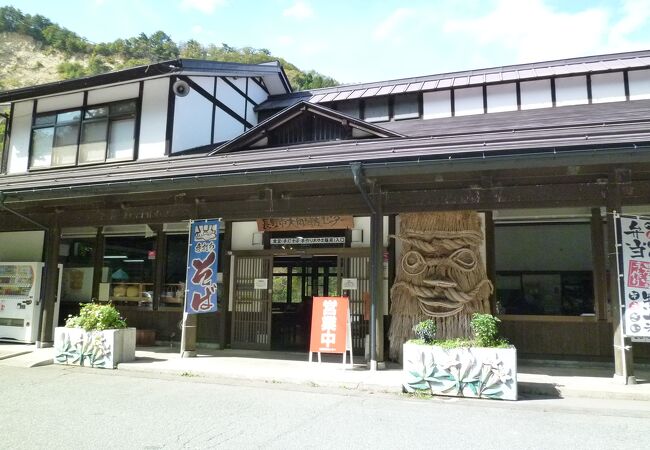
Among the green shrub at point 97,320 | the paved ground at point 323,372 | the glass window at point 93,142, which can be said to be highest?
the glass window at point 93,142

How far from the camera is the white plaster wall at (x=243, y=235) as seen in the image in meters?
11.3

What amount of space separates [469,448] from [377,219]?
4.46 meters

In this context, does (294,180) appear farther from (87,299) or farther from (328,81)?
(328,81)

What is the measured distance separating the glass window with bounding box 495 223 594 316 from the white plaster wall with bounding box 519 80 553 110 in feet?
15.7

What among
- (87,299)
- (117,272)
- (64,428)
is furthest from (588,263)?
(87,299)

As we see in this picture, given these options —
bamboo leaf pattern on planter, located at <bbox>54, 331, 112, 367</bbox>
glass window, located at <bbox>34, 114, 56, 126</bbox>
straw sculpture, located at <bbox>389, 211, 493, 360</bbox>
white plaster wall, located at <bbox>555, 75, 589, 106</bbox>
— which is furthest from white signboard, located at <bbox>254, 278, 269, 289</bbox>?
white plaster wall, located at <bbox>555, 75, 589, 106</bbox>

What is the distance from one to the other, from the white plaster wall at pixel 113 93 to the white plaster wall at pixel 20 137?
243 cm

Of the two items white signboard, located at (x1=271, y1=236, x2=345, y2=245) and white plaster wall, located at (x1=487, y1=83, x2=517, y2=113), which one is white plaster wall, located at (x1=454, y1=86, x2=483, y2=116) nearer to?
white plaster wall, located at (x1=487, y1=83, x2=517, y2=113)

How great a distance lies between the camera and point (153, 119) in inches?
485

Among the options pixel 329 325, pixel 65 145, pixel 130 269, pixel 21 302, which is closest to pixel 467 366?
pixel 329 325

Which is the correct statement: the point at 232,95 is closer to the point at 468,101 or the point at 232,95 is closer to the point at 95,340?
the point at 468,101

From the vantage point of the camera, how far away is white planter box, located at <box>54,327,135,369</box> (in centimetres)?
893

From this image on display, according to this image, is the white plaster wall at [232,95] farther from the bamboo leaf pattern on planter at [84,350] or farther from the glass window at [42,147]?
the bamboo leaf pattern on planter at [84,350]

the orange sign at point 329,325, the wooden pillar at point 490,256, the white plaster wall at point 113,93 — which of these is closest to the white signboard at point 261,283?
the orange sign at point 329,325
